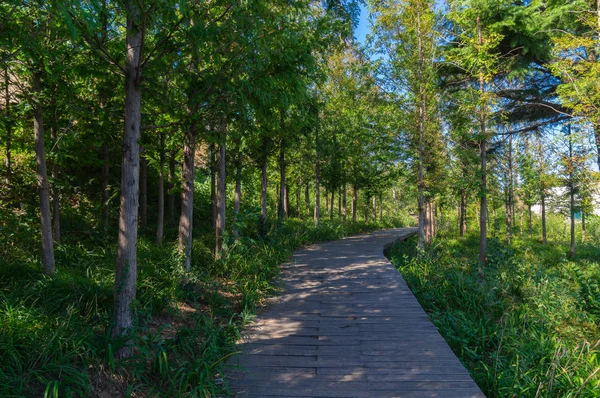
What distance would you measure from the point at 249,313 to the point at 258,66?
11.7 feet

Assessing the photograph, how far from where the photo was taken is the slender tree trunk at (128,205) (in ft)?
11.2

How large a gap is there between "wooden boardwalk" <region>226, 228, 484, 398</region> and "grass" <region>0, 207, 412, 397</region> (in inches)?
14.9

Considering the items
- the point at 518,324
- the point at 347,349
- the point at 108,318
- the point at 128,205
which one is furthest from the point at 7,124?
the point at 518,324

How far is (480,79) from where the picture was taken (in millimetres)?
9266

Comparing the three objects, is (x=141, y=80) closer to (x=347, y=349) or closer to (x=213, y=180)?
(x=347, y=349)

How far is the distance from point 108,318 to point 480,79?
34.2 ft

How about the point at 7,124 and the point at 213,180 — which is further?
the point at 213,180

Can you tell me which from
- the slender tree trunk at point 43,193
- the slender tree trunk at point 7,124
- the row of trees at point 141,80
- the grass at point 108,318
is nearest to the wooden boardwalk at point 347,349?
the grass at point 108,318

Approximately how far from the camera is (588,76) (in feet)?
24.0

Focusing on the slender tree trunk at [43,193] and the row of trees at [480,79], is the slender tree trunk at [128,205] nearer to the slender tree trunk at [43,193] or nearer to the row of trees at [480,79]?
the slender tree trunk at [43,193]

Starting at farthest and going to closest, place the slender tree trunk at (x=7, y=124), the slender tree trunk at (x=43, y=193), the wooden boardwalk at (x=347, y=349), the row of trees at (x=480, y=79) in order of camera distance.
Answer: the row of trees at (x=480, y=79)
the slender tree trunk at (x=43, y=193)
the slender tree trunk at (x=7, y=124)
the wooden boardwalk at (x=347, y=349)

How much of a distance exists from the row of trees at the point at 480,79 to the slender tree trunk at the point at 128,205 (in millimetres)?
7916

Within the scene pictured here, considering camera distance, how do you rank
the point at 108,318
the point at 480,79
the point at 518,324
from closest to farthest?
the point at 108,318, the point at 518,324, the point at 480,79

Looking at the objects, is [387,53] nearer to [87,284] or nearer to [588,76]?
[588,76]
